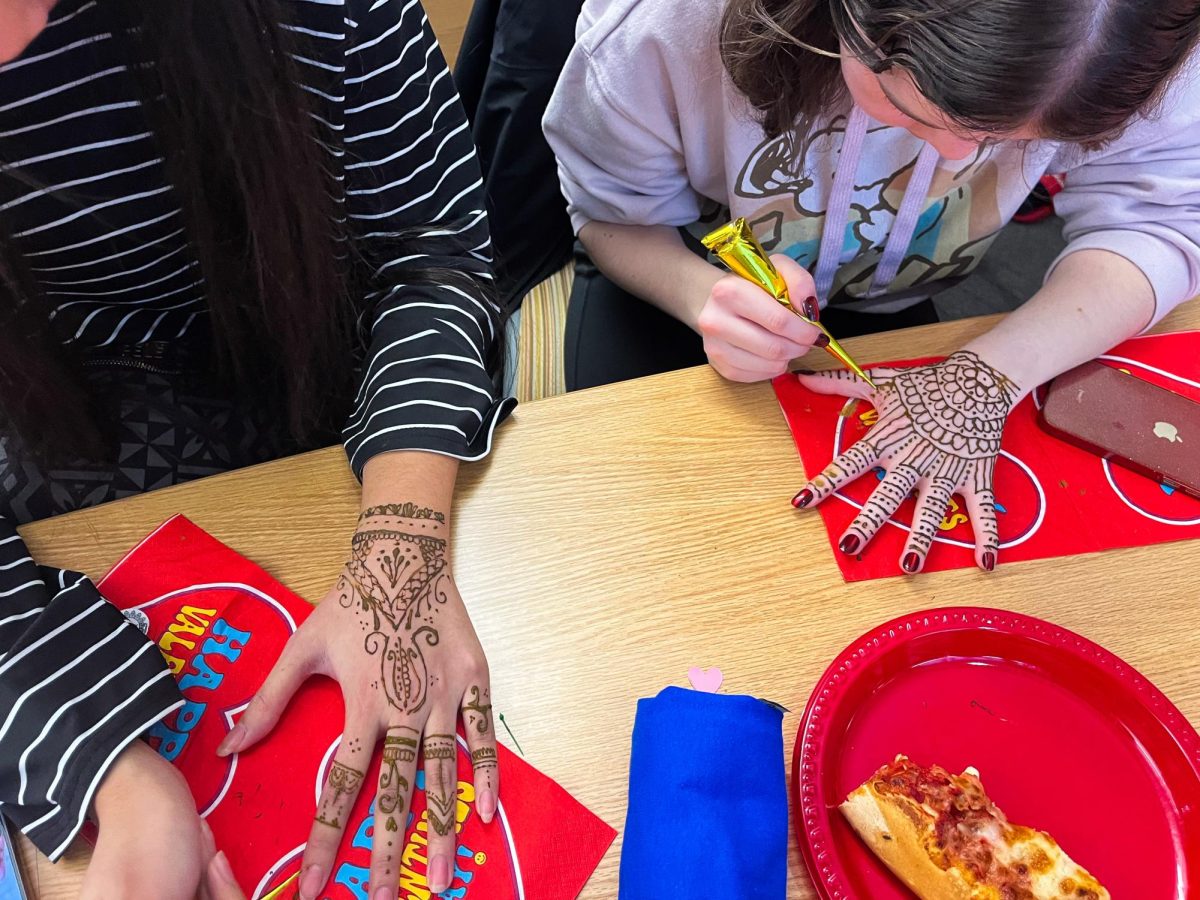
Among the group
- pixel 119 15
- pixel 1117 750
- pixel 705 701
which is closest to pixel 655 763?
pixel 705 701

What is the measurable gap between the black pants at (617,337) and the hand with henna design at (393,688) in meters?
0.37

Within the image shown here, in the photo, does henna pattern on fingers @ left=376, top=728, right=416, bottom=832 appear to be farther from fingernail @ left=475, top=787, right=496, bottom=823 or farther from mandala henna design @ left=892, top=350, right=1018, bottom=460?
mandala henna design @ left=892, top=350, right=1018, bottom=460

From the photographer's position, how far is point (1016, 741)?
58 centimetres

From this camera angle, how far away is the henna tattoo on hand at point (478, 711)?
0.59 metres

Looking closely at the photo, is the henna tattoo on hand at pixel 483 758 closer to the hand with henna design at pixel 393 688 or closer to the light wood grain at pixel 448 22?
the hand with henna design at pixel 393 688

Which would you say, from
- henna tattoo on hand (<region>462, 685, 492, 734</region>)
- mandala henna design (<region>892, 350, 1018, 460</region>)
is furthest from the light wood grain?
henna tattoo on hand (<region>462, 685, 492, 734</region>)

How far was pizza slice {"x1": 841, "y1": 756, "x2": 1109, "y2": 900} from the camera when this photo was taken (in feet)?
1.70

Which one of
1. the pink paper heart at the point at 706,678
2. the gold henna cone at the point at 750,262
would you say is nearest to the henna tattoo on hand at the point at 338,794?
the pink paper heart at the point at 706,678

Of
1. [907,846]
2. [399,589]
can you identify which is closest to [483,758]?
[399,589]

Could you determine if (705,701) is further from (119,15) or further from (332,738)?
(119,15)

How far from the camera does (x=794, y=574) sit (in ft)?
2.12

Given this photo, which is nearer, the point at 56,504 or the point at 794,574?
the point at 794,574

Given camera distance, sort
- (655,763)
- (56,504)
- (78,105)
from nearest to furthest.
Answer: (655,763)
(78,105)
(56,504)

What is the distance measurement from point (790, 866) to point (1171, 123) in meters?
0.75
